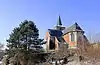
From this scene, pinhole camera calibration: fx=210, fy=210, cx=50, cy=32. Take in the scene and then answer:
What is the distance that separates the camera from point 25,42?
25844 millimetres

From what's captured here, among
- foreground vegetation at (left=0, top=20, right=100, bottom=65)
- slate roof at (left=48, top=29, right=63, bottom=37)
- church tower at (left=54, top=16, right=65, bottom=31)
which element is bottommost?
foreground vegetation at (left=0, top=20, right=100, bottom=65)

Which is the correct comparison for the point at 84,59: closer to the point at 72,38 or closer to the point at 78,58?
the point at 78,58

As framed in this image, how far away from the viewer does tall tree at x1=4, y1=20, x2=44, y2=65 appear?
984 inches

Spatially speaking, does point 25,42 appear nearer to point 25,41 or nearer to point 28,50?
point 25,41

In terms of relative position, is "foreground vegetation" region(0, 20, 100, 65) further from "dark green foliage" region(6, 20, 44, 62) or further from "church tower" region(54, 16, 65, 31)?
"church tower" region(54, 16, 65, 31)

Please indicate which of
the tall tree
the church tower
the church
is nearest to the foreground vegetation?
the tall tree

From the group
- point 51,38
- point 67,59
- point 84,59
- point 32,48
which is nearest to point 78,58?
point 84,59

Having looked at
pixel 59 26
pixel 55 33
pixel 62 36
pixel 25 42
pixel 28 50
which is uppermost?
pixel 59 26

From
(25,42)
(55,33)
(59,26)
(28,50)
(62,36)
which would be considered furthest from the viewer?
(59,26)

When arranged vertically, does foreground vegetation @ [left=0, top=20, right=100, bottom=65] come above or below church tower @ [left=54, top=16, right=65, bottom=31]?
below

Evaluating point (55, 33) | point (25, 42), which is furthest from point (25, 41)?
point (55, 33)

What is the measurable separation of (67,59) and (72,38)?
13977 millimetres

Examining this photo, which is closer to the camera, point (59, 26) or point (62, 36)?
point (62, 36)

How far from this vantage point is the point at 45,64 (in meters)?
24.0
